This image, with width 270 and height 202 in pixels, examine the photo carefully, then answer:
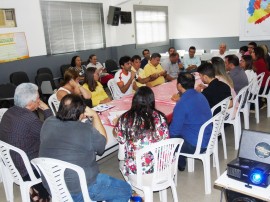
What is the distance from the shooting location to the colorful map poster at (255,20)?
8156 millimetres

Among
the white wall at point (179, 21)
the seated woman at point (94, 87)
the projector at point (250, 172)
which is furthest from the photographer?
the white wall at point (179, 21)

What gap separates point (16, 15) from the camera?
5691 millimetres

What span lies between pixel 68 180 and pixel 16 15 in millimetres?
4853

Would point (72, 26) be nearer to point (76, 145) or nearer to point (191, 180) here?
point (191, 180)

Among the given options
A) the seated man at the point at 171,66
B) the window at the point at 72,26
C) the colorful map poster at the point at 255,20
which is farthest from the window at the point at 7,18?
the colorful map poster at the point at 255,20

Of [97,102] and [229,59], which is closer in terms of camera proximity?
[97,102]

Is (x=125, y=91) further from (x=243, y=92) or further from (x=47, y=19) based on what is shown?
(x=47, y=19)

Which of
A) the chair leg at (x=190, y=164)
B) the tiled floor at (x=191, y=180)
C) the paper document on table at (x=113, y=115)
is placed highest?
the paper document on table at (x=113, y=115)

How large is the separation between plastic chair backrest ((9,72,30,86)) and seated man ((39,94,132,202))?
402 centimetres

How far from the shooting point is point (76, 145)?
1848mm

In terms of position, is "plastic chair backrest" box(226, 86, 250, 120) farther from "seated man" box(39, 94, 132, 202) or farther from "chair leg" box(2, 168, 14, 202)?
"chair leg" box(2, 168, 14, 202)

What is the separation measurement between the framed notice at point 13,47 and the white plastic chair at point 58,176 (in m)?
4.37

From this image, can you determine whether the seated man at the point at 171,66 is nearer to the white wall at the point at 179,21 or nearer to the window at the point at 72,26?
the window at the point at 72,26

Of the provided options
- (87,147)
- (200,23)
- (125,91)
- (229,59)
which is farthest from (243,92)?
(200,23)
